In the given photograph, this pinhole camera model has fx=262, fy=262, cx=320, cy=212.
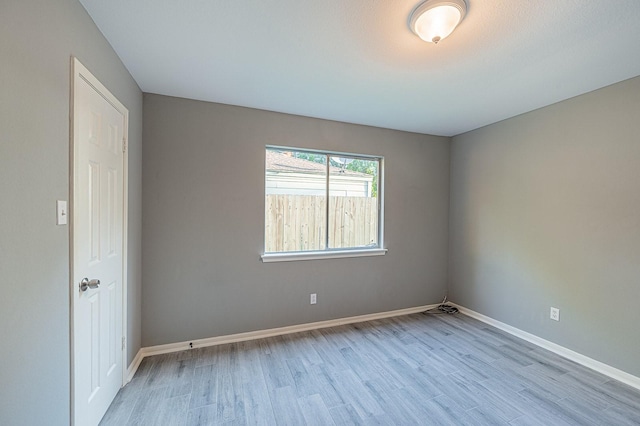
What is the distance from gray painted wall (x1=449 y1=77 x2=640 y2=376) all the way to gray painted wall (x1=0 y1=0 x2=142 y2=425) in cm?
387

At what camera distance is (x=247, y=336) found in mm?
2805

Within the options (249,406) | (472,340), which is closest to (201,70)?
(249,406)

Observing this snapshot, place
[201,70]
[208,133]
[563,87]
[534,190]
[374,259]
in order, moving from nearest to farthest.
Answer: [201,70], [563,87], [208,133], [534,190], [374,259]

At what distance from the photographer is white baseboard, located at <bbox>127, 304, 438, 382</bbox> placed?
2472mm

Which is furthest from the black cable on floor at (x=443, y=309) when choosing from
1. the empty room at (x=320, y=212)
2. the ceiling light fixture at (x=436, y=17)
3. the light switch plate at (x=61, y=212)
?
the light switch plate at (x=61, y=212)

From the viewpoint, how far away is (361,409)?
1.83 m

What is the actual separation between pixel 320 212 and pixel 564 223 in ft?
8.24

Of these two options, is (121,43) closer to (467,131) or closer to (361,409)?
(361,409)

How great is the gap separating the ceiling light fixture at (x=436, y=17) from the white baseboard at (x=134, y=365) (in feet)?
10.5

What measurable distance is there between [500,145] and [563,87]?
915 millimetres

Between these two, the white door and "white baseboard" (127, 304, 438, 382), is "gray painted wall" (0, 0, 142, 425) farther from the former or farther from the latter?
"white baseboard" (127, 304, 438, 382)

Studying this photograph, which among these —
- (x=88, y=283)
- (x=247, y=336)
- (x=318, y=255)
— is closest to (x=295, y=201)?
(x=318, y=255)

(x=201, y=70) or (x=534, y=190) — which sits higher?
(x=201, y=70)

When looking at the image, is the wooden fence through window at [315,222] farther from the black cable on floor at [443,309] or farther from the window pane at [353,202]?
the black cable on floor at [443,309]
